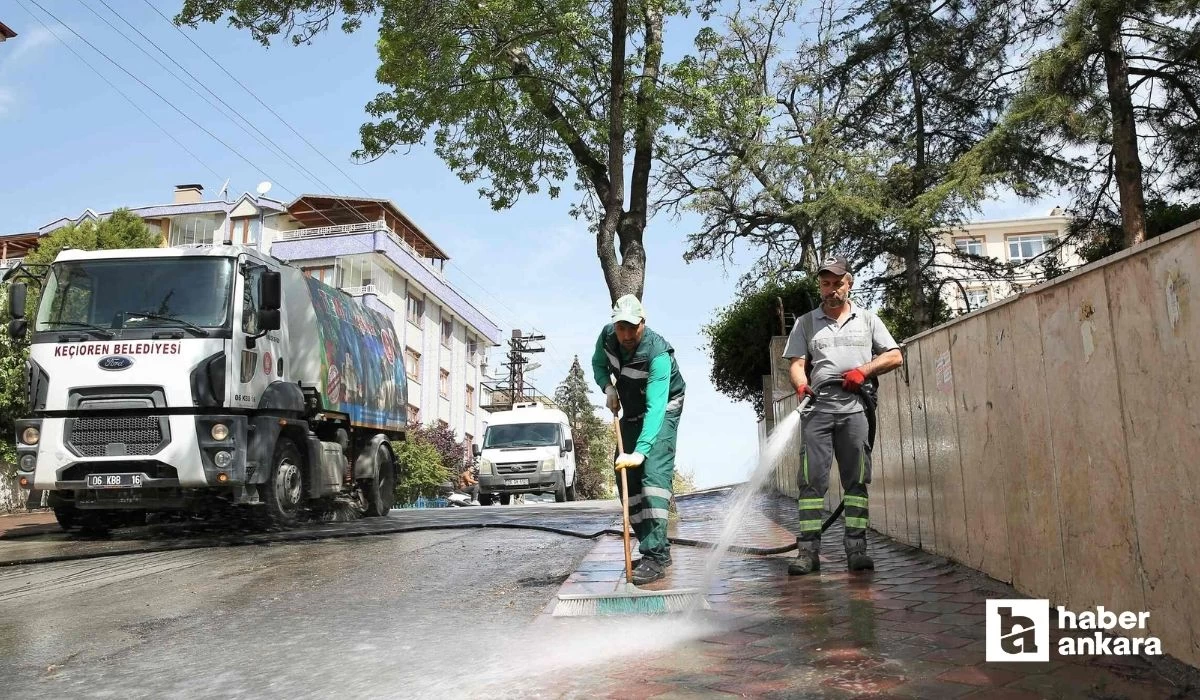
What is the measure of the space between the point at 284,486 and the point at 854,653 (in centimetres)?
853

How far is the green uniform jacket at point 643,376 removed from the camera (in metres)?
5.76

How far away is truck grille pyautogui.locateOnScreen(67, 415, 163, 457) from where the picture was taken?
9758 millimetres

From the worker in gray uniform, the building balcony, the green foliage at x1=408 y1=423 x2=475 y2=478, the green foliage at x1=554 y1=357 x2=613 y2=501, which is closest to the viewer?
the worker in gray uniform

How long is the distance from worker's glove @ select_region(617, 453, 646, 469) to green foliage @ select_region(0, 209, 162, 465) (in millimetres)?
15226

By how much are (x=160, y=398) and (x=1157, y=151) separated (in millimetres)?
14764

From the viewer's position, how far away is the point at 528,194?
15688 mm

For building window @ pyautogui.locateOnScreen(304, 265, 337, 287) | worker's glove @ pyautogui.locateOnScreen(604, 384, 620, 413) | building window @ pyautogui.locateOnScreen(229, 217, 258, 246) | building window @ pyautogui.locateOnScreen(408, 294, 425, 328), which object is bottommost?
worker's glove @ pyautogui.locateOnScreen(604, 384, 620, 413)

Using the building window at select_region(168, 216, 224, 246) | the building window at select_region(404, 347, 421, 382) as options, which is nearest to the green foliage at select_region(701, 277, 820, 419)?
the building window at select_region(404, 347, 421, 382)

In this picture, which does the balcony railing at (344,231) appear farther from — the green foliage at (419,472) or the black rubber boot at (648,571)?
the black rubber boot at (648,571)

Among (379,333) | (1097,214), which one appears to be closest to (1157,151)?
(1097,214)

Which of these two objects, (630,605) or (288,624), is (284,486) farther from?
(630,605)

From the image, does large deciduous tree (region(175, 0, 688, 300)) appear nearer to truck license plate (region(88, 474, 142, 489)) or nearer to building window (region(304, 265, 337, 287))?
truck license plate (region(88, 474, 142, 489))

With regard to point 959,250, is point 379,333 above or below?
below

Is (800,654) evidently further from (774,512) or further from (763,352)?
(763,352)
